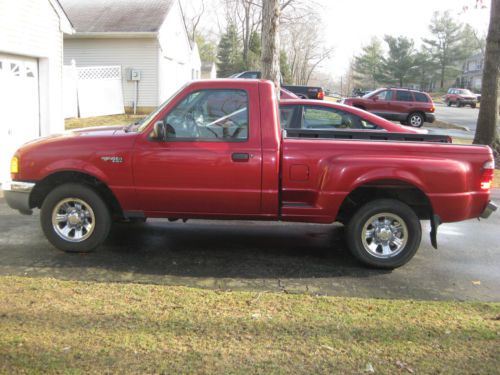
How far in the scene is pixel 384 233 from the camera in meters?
5.27

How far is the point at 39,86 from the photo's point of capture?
11562 millimetres

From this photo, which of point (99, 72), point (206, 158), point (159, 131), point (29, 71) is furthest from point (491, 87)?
point (99, 72)

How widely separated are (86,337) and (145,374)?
2.16 feet

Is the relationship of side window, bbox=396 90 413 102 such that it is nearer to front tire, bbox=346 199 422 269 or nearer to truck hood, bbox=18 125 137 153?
front tire, bbox=346 199 422 269

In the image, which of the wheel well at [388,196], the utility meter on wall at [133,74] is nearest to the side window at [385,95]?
the utility meter on wall at [133,74]

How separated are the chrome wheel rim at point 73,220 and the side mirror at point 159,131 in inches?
42.4

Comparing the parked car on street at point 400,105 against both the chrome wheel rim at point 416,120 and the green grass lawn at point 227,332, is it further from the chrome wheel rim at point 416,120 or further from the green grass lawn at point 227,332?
the green grass lawn at point 227,332

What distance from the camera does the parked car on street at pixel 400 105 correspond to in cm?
2267

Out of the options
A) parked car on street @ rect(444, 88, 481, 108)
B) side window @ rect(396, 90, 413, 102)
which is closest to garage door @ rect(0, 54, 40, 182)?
side window @ rect(396, 90, 413, 102)

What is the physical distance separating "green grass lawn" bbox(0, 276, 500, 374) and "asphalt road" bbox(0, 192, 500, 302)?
315mm

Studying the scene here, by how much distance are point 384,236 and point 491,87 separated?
1048 cm

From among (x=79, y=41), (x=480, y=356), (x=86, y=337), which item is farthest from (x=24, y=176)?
(x=79, y=41)

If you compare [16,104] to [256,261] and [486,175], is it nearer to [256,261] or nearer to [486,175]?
[256,261]

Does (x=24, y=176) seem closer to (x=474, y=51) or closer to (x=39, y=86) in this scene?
(x=39, y=86)
